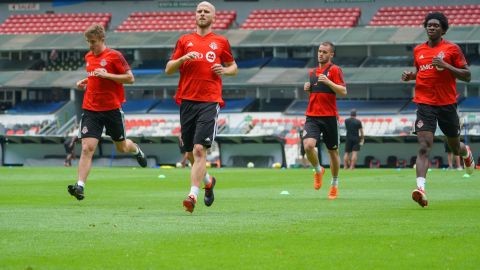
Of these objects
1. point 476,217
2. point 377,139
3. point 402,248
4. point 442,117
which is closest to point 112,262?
point 402,248

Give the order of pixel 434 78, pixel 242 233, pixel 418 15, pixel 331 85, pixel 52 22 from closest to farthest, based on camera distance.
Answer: pixel 242 233 → pixel 434 78 → pixel 331 85 → pixel 418 15 → pixel 52 22

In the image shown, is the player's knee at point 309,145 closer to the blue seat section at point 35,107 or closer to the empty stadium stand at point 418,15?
the blue seat section at point 35,107

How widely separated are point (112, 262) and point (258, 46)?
49.8 meters

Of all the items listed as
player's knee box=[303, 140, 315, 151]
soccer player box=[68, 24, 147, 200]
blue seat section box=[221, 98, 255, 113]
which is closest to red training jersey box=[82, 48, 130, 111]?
soccer player box=[68, 24, 147, 200]

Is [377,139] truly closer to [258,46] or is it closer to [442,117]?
[258,46]

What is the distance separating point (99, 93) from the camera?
15367mm

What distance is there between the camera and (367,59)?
5722 cm

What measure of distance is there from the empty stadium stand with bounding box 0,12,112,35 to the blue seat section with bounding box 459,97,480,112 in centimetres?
2465

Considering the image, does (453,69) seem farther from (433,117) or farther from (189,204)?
(189,204)

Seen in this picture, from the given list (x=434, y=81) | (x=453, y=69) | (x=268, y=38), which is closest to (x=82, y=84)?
(x=434, y=81)

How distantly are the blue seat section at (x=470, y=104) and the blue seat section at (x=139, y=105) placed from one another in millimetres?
16049

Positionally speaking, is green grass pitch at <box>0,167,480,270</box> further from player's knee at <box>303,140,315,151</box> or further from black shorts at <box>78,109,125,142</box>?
black shorts at <box>78,109,125,142</box>

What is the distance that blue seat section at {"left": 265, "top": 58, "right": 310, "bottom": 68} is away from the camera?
5784cm

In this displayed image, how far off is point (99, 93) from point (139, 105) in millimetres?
41492
